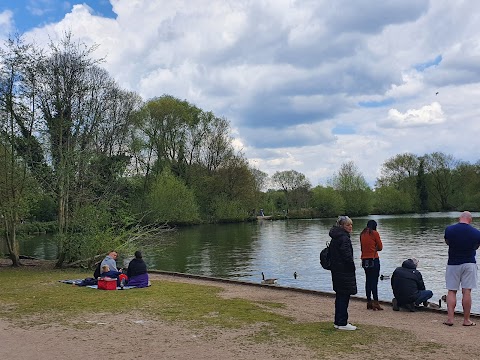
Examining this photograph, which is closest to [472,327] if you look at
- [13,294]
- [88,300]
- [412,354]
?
[412,354]

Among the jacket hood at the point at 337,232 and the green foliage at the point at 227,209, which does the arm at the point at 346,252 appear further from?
the green foliage at the point at 227,209

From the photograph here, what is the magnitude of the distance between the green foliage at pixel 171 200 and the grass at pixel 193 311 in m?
39.6

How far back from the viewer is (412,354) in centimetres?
680

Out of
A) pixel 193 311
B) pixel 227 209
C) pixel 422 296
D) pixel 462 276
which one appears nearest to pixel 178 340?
pixel 193 311

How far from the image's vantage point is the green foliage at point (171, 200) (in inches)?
2160

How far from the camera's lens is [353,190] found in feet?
309

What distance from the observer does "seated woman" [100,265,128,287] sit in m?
13.6

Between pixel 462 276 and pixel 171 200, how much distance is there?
50.9m

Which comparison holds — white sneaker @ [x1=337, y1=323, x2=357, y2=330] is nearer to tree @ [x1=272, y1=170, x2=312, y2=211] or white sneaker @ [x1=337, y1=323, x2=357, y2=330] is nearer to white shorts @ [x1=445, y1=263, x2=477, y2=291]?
white shorts @ [x1=445, y1=263, x2=477, y2=291]

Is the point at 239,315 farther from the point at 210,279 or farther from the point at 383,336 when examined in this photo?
the point at 210,279

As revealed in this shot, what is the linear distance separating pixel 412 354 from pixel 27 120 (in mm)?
18059

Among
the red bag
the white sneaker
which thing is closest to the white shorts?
the white sneaker

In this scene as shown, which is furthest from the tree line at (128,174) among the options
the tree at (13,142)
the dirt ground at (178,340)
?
the dirt ground at (178,340)

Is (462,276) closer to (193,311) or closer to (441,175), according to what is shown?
(193,311)
